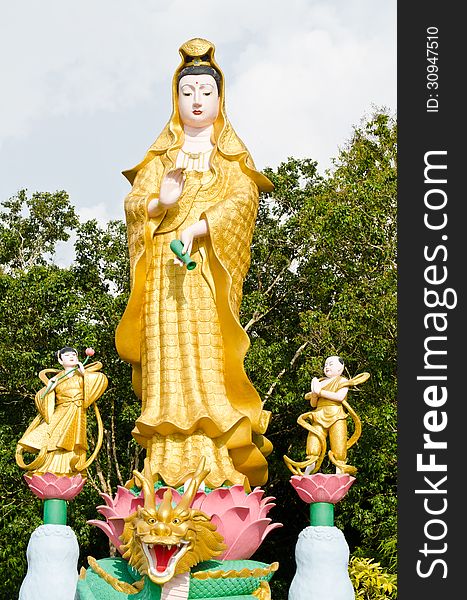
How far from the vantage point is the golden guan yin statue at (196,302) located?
24.7 ft

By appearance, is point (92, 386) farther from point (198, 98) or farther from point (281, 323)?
point (281, 323)

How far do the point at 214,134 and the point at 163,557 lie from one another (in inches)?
145

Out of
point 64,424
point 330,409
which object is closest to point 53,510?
point 64,424

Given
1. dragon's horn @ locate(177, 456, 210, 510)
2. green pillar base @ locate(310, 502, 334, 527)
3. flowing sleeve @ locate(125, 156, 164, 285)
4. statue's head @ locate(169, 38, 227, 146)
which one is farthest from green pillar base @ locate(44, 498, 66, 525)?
statue's head @ locate(169, 38, 227, 146)

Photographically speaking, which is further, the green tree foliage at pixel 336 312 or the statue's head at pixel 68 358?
the green tree foliage at pixel 336 312

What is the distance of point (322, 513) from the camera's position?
6.81 meters

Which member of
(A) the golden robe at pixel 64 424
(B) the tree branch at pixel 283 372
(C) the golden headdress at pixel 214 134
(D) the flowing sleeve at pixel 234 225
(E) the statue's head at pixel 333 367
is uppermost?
(C) the golden headdress at pixel 214 134

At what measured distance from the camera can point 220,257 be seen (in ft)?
25.7

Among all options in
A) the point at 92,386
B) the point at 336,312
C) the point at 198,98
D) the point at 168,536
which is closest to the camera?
the point at 168,536

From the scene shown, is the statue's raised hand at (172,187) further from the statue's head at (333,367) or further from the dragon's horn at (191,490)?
the dragon's horn at (191,490)

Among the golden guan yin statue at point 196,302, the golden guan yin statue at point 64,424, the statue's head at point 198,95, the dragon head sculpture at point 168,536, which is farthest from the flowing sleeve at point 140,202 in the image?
the dragon head sculpture at point 168,536

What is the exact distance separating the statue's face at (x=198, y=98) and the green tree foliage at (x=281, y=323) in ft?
11.7

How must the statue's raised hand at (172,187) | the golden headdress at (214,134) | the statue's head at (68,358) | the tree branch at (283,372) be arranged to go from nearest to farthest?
the statue's head at (68,358) < the statue's raised hand at (172,187) < the golden headdress at (214,134) < the tree branch at (283,372)

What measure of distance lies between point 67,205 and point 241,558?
7.81 m
